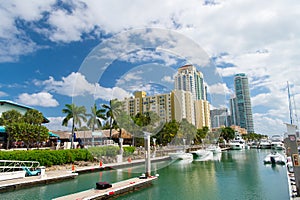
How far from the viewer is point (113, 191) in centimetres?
1155

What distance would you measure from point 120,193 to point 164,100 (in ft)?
24.9

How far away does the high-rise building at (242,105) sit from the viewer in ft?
454

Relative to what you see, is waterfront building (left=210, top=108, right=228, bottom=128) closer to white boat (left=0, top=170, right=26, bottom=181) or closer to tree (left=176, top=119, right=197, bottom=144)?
tree (left=176, top=119, right=197, bottom=144)

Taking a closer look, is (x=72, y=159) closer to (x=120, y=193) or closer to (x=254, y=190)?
(x=120, y=193)

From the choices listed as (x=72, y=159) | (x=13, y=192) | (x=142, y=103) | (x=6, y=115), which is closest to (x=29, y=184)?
(x=13, y=192)

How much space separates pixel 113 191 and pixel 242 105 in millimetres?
145844

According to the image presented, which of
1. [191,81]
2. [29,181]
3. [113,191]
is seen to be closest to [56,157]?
[29,181]

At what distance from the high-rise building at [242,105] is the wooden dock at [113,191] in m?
132

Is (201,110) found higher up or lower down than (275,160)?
higher up

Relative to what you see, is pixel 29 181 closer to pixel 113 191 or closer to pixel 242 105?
pixel 113 191

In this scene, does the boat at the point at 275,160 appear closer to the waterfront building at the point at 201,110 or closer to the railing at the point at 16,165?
the waterfront building at the point at 201,110

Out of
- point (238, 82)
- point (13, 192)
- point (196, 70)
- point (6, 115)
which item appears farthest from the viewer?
point (238, 82)

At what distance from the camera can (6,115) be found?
31953 mm

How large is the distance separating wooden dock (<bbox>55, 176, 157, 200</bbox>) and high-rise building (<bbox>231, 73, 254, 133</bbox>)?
13176cm
